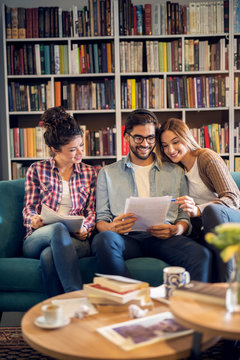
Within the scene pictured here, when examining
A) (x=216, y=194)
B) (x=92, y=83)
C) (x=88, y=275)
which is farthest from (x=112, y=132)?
(x=88, y=275)

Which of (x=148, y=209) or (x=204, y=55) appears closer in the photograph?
(x=148, y=209)

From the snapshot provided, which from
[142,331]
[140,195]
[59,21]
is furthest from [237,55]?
[142,331]

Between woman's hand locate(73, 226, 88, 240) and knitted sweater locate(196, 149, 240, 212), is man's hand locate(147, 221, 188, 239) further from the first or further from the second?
woman's hand locate(73, 226, 88, 240)

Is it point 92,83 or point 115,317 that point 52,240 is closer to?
point 115,317

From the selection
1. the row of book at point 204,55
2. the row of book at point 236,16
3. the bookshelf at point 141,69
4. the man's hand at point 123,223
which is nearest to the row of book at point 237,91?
the bookshelf at point 141,69

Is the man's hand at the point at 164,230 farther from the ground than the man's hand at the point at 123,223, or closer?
closer

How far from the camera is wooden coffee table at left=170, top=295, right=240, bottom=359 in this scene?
3.14ft

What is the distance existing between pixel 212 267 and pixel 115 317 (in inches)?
28.2

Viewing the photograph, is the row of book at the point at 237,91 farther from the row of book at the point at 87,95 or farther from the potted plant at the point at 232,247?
the potted plant at the point at 232,247

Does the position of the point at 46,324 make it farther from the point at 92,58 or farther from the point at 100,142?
the point at 92,58

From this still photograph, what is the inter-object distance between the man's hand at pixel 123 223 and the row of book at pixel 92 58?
197 cm

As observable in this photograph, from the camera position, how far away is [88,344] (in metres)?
1.05

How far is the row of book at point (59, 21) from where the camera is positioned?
3510 mm

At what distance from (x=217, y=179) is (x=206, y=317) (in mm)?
1144
